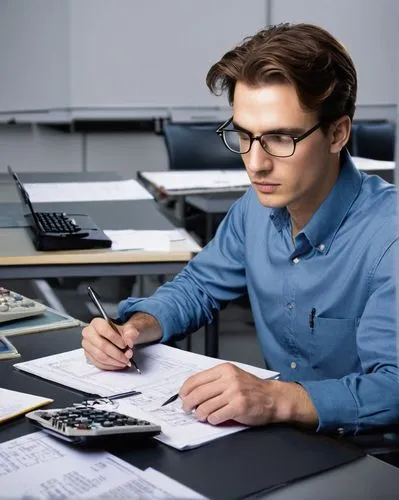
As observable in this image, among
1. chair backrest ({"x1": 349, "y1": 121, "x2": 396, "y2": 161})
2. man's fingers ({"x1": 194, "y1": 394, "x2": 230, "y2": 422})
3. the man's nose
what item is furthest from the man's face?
chair backrest ({"x1": 349, "y1": 121, "x2": 396, "y2": 161})

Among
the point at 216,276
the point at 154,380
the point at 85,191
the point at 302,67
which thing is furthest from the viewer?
the point at 85,191

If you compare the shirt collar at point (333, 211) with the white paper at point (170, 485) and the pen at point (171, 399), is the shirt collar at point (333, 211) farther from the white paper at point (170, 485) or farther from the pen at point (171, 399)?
the white paper at point (170, 485)

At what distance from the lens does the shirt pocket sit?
1.68 metres

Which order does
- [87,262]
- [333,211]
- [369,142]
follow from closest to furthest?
1. [333,211]
2. [87,262]
3. [369,142]

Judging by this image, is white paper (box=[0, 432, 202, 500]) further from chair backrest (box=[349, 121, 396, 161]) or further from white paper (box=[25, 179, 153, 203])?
chair backrest (box=[349, 121, 396, 161])

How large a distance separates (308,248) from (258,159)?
27 cm

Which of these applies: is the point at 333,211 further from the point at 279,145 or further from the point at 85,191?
the point at 85,191

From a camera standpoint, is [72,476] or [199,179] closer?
[72,476]

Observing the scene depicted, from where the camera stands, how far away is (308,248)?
1.73 metres

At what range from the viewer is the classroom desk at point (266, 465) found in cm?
105

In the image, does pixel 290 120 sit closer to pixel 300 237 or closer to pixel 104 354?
pixel 300 237

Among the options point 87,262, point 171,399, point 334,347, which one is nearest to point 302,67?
point 334,347

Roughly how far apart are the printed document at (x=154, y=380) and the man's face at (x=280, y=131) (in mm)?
331

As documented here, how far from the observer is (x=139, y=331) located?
5.44 ft
